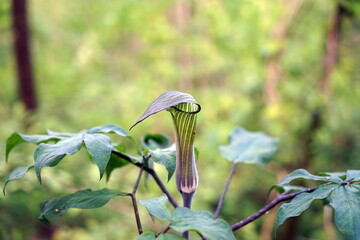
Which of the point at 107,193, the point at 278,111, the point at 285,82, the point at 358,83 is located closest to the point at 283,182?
the point at 107,193

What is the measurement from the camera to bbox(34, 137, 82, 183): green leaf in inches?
16.3

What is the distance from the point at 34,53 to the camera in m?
3.52

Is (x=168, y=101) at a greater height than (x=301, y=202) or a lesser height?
greater

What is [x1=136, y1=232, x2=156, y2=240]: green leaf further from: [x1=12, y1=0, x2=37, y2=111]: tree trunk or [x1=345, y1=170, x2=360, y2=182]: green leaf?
[x1=12, y1=0, x2=37, y2=111]: tree trunk

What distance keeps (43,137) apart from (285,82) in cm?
207

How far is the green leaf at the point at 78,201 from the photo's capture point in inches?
17.6

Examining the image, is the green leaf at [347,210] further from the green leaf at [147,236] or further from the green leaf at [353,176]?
the green leaf at [147,236]

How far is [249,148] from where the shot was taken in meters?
0.67

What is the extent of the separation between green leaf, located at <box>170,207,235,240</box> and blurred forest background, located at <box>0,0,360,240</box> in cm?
84


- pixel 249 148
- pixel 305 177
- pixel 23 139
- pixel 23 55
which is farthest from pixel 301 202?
pixel 23 55

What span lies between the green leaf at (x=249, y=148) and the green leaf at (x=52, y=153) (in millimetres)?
298

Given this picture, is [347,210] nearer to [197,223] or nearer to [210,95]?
[197,223]

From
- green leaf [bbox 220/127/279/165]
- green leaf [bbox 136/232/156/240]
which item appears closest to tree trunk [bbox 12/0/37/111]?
green leaf [bbox 220/127/279/165]

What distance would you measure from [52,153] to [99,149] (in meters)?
0.06
